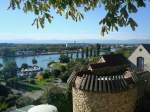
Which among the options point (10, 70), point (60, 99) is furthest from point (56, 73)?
point (60, 99)

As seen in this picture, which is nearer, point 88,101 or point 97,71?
point 88,101

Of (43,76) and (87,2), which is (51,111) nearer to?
(87,2)

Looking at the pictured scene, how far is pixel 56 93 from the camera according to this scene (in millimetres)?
15844

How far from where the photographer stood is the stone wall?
8.66 meters

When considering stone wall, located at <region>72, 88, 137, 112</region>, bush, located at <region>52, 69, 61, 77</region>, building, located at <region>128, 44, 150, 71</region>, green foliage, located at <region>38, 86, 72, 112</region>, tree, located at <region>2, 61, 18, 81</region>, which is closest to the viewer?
stone wall, located at <region>72, 88, 137, 112</region>

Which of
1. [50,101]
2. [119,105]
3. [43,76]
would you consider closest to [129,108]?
[119,105]

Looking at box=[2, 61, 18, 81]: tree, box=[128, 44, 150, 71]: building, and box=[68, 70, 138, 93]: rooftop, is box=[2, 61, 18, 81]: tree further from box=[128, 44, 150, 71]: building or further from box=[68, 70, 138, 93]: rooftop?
box=[68, 70, 138, 93]: rooftop

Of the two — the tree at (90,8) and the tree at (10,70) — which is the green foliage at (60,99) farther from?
the tree at (10,70)

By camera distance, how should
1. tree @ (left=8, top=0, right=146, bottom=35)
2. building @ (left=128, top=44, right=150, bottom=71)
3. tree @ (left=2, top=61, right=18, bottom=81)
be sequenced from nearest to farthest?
tree @ (left=8, top=0, right=146, bottom=35) → building @ (left=128, top=44, right=150, bottom=71) → tree @ (left=2, top=61, right=18, bottom=81)

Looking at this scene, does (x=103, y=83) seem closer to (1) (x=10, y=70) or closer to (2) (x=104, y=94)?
(2) (x=104, y=94)

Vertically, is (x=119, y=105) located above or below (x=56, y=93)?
above

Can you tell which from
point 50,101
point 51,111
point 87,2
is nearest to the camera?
point 87,2

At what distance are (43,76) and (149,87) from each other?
4688 cm

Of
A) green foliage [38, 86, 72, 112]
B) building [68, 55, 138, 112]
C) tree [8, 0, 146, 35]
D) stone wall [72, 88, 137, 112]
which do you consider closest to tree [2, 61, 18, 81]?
green foliage [38, 86, 72, 112]
